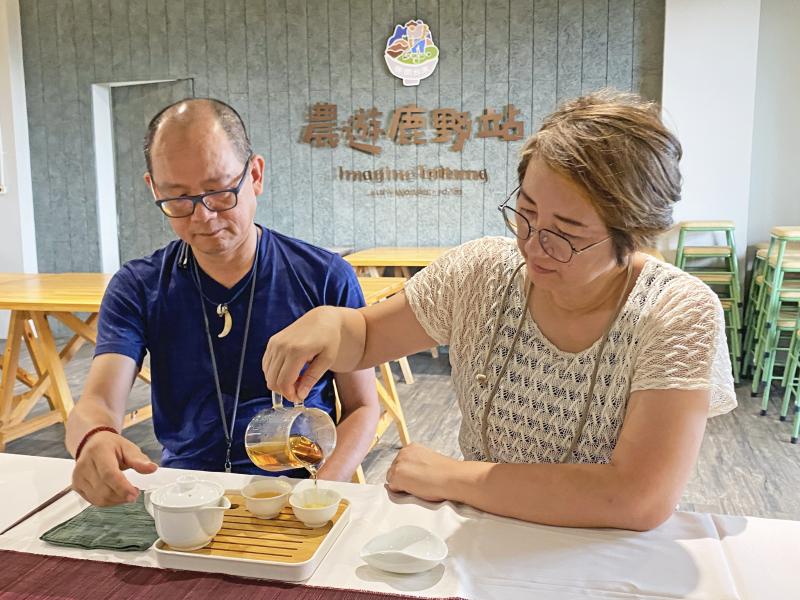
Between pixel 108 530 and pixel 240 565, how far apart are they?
254mm

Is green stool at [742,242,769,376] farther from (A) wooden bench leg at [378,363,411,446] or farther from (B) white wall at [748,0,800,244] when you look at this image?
(A) wooden bench leg at [378,363,411,446]

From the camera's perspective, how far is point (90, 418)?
56.2 inches

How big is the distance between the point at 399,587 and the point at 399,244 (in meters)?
4.68

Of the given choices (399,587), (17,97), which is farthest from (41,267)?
(399,587)

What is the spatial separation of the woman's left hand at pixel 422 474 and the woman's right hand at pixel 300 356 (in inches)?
8.1

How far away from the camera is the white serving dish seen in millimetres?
939

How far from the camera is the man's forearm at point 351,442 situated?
1.57m

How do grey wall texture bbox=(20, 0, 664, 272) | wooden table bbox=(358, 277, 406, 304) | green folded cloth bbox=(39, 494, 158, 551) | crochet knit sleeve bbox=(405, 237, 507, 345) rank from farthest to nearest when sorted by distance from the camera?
grey wall texture bbox=(20, 0, 664, 272), wooden table bbox=(358, 277, 406, 304), crochet knit sleeve bbox=(405, 237, 507, 345), green folded cloth bbox=(39, 494, 158, 551)

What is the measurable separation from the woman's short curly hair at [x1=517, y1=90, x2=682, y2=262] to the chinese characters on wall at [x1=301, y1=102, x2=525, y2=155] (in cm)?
417

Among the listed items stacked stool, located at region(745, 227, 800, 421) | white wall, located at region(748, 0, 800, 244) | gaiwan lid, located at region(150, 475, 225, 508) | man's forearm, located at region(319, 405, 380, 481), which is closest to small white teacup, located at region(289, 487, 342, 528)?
gaiwan lid, located at region(150, 475, 225, 508)

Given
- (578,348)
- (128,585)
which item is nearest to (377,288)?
(578,348)

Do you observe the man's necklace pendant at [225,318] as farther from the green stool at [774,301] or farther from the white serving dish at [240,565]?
the green stool at [774,301]

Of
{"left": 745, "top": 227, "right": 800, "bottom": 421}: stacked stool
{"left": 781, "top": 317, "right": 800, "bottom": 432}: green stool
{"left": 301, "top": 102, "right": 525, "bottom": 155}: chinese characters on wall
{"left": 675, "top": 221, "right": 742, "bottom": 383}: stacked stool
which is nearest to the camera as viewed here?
{"left": 781, "top": 317, "right": 800, "bottom": 432}: green stool

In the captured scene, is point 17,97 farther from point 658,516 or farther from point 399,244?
point 658,516
